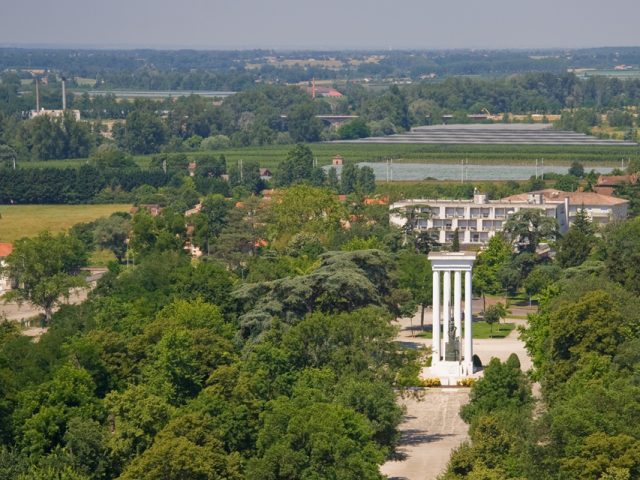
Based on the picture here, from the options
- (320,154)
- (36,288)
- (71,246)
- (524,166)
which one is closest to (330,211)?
(71,246)

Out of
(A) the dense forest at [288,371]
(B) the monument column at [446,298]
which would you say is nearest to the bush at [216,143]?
(A) the dense forest at [288,371]

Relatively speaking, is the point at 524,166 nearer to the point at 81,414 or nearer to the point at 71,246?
the point at 71,246

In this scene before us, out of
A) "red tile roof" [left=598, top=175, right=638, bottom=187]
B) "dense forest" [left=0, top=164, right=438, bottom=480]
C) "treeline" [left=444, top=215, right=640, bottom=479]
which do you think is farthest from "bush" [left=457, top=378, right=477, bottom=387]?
"red tile roof" [left=598, top=175, right=638, bottom=187]

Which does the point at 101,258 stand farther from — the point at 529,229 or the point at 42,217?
the point at 529,229

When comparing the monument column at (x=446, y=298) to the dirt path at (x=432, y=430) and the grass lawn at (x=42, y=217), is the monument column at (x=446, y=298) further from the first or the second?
the grass lawn at (x=42, y=217)

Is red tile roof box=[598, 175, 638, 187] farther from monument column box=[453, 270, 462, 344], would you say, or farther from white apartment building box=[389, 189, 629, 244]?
monument column box=[453, 270, 462, 344]

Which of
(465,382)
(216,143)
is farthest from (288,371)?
(216,143)
